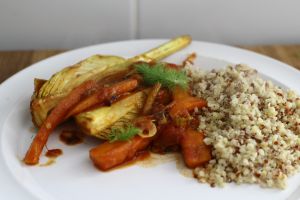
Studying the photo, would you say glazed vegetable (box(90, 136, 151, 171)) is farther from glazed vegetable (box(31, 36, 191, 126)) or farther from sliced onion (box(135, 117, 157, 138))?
glazed vegetable (box(31, 36, 191, 126))

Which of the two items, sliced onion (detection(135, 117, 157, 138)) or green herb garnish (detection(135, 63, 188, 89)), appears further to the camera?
green herb garnish (detection(135, 63, 188, 89))

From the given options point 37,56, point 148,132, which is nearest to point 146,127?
point 148,132

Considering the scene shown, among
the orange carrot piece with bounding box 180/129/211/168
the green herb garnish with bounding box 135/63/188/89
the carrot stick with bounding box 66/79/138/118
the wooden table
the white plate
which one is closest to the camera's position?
the white plate

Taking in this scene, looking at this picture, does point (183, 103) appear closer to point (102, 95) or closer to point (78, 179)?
point (102, 95)

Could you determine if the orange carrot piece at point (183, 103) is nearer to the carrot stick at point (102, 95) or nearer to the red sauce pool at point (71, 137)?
the carrot stick at point (102, 95)

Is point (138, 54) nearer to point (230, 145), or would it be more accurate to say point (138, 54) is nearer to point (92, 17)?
point (92, 17)

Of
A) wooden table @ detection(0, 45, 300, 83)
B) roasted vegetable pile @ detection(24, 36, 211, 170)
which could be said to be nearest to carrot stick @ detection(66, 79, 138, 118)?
roasted vegetable pile @ detection(24, 36, 211, 170)

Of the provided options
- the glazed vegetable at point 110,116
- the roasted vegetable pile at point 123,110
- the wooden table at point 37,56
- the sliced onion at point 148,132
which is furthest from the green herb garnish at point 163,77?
the wooden table at point 37,56
